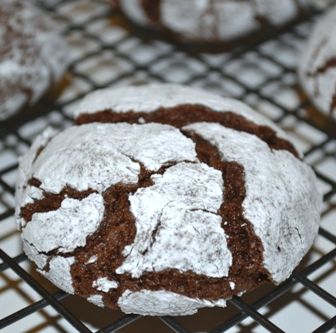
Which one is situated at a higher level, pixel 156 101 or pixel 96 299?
pixel 156 101

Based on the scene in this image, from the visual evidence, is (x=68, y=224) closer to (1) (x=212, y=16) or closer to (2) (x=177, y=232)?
(2) (x=177, y=232)

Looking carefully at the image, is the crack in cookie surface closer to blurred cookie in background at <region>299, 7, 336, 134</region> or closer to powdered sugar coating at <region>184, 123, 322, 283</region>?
A: powdered sugar coating at <region>184, 123, 322, 283</region>

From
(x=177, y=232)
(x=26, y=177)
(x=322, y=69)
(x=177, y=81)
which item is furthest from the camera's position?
(x=177, y=81)

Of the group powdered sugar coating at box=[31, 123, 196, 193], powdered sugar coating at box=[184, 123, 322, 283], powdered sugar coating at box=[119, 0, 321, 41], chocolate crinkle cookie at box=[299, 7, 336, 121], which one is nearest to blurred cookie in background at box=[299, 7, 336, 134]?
chocolate crinkle cookie at box=[299, 7, 336, 121]

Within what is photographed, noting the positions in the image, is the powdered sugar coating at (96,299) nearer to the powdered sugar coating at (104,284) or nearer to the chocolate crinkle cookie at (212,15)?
the powdered sugar coating at (104,284)

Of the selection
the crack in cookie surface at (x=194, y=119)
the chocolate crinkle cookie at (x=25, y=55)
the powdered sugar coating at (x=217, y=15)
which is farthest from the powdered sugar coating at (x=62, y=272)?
the powdered sugar coating at (x=217, y=15)

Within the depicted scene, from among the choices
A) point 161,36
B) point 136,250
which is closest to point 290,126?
point 161,36

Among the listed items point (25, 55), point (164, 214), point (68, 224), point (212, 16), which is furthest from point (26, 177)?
point (212, 16)
